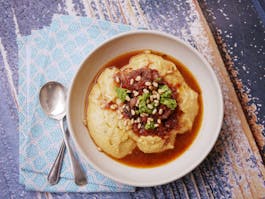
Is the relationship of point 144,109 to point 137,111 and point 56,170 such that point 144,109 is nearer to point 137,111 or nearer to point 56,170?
point 137,111

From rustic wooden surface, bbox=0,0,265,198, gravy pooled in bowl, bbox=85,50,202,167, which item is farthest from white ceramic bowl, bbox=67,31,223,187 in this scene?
rustic wooden surface, bbox=0,0,265,198

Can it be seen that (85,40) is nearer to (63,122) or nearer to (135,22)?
(135,22)

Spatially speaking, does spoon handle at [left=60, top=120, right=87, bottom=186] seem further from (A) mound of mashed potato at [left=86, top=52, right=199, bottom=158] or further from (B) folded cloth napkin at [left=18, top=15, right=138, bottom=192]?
(A) mound of mashed potato at [left=86, top=52, right=199, bottom=158]

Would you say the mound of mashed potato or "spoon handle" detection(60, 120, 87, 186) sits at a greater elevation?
the mound of mashed potato

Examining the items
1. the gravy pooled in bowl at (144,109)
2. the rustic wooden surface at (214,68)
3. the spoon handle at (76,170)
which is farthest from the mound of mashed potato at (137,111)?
the rustic wooden surface at (214,68)

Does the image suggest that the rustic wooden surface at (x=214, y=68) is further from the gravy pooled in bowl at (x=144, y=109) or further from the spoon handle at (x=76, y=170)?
the gravy pooled in bowl at (x=144, y=109)

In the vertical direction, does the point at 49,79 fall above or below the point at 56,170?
above

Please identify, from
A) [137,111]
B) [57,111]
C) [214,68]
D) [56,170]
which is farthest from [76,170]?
[214,68]
